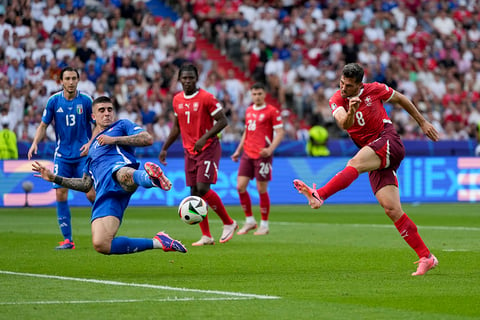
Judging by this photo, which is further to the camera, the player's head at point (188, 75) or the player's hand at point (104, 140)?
the player's head at point (188, 75)

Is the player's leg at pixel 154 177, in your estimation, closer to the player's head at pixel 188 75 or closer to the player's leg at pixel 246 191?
the player's head at pixel 188 75

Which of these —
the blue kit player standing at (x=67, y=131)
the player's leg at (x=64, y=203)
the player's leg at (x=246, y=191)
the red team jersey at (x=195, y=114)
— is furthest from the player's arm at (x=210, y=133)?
the player's leg at (x=246, y=191)

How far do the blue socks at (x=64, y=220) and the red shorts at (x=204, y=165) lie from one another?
1.91 meters

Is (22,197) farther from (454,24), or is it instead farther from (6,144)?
(454,24)

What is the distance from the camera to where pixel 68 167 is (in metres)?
14.0

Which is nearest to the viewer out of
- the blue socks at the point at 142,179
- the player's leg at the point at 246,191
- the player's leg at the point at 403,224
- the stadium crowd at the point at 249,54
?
the blue socks at the point at 142,179

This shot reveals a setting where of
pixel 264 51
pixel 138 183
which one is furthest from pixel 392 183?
pixel 264 51

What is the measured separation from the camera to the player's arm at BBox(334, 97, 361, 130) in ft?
30.5

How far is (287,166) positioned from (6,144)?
747 cm

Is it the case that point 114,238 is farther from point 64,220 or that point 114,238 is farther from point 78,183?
point 64,220

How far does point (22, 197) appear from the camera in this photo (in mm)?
23906

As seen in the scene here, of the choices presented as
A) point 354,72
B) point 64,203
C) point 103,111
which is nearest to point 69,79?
point 64,203

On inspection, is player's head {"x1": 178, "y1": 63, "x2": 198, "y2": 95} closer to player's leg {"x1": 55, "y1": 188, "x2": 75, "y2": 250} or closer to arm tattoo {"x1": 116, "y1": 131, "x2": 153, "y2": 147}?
player's leg {"x1": 55, "y1": 188, "x2": 75, "y2": 250}

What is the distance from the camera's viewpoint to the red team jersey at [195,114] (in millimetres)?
14203
